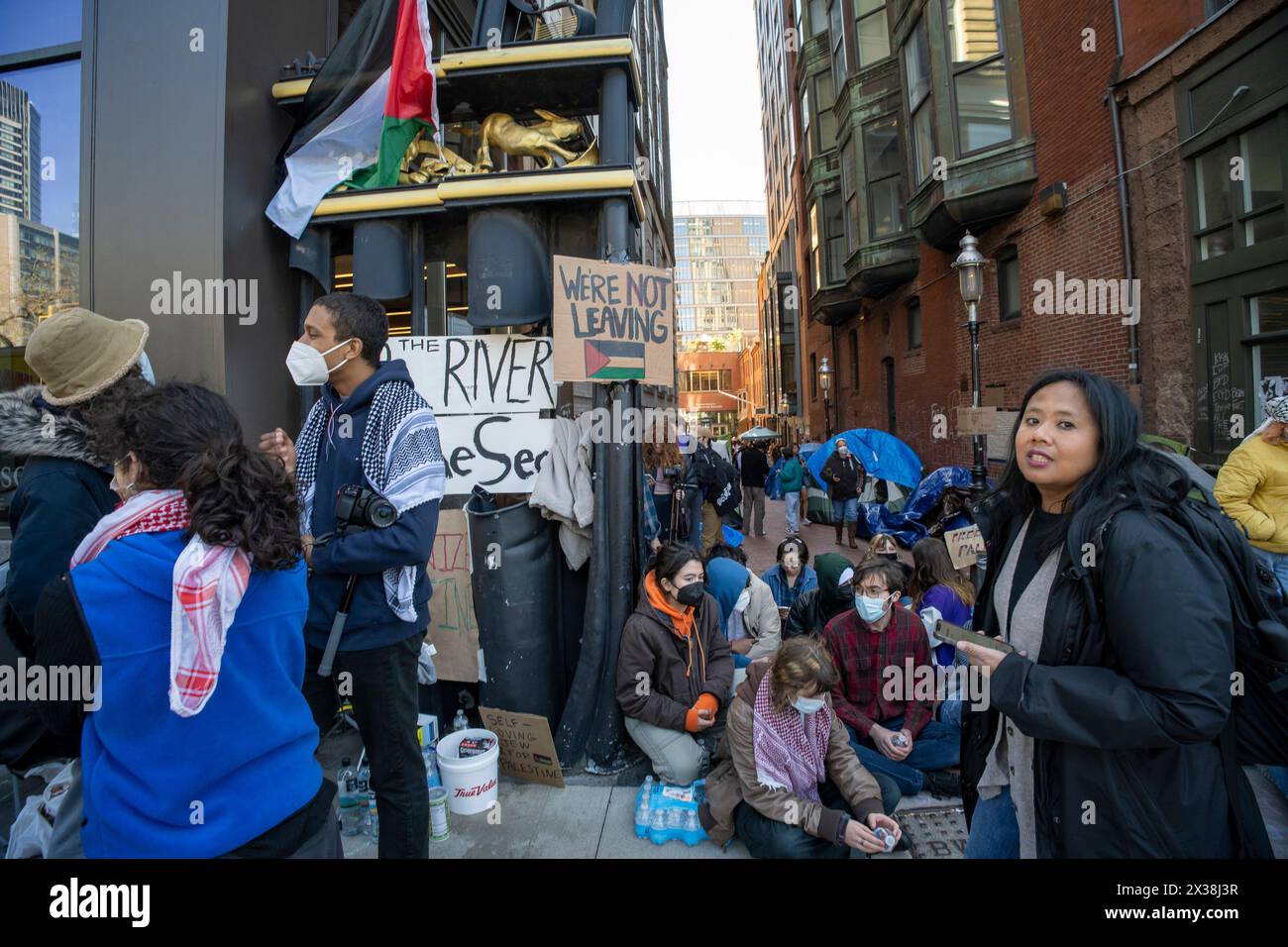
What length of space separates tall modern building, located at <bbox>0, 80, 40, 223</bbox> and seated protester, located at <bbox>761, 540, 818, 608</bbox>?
22.2 ft

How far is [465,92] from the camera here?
4.78 meters

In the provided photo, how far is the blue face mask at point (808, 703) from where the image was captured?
3.03 m

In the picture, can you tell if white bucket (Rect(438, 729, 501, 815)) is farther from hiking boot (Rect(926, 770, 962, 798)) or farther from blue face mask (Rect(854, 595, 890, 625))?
hiking boot (Rect(926, 770, 962, 798))

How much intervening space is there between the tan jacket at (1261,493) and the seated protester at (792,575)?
2.96 meters

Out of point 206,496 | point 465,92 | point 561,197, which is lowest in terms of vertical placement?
point 206,496

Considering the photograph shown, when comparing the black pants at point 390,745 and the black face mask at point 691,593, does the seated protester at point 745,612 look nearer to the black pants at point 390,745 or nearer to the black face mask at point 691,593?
the black face mask at point 691,593

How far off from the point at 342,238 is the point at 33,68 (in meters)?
2.90

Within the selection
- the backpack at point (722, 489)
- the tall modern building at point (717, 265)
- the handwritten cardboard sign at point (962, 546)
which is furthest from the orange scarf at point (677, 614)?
the tall modern building at point (717, 265)

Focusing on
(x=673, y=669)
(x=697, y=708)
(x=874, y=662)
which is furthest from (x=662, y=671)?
(x=874, y=662)

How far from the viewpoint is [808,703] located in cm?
303
